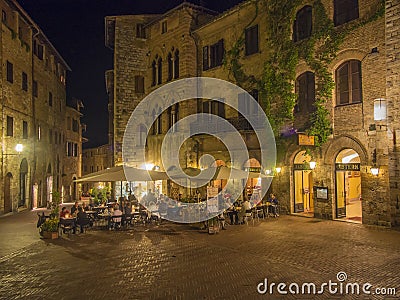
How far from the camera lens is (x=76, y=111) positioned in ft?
123

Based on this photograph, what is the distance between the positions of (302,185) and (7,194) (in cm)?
1662

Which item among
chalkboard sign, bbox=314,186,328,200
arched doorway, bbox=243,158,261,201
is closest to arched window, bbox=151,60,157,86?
arched doorway, bbox=243,158,261,201

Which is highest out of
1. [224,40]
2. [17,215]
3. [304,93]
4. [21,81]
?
[224,40]

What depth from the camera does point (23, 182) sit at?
78.2ft

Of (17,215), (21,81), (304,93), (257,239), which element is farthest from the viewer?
(21,81)

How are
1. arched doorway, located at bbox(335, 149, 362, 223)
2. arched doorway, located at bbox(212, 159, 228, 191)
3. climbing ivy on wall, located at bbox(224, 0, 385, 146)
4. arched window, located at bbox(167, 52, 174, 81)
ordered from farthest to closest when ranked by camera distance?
arched window, located at bbox(167, 52, 174, 81)
arched doorway, located at bbox(212, 159, 228, 191)
climbing ivy on wall, located at bbox(224, 0, 385, 146)
arched doorway, located at bbox(335, 149, 362, 223)

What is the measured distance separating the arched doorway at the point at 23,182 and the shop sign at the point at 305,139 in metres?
17.0

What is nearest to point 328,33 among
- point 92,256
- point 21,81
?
point 92,256

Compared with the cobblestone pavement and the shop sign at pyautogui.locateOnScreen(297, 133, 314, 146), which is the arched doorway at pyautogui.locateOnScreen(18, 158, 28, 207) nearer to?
the cobblestone pavement

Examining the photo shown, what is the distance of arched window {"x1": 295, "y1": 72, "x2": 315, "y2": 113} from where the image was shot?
18.6 meters

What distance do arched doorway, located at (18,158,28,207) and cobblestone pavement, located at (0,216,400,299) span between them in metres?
10.3

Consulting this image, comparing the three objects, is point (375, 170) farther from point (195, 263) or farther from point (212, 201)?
point (195, 263)

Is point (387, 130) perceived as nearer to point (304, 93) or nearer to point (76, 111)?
point (304, 93)

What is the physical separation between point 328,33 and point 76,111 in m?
27.4
